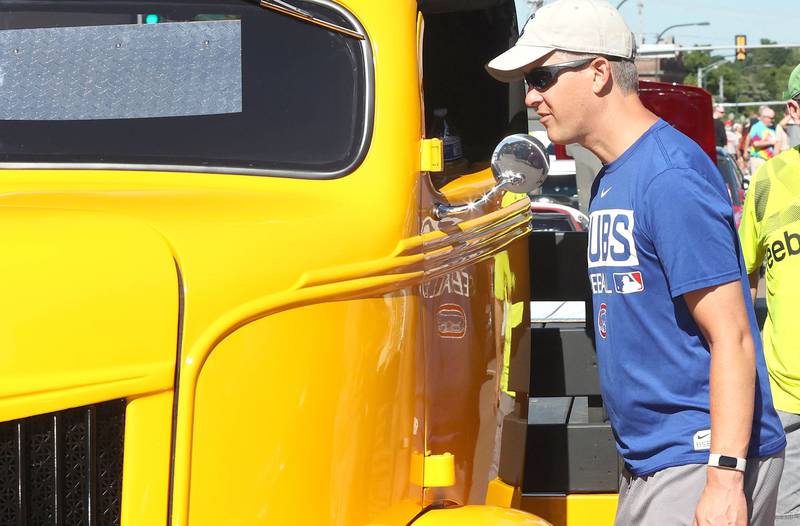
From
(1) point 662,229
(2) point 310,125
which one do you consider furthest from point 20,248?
(1) point 662,229

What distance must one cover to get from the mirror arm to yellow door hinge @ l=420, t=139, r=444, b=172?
0.11 m

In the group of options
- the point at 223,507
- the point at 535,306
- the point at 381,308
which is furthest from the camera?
the point at 535,306

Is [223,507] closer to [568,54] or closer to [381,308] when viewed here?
[381,308]

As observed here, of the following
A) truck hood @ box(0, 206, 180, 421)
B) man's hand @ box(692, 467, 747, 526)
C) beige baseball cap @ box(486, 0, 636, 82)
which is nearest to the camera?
truck hood @ box(0, 206, 180, 421)

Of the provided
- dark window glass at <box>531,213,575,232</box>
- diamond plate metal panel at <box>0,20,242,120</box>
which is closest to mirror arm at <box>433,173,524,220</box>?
diamond plate metal panel at <box>0,20,242,120</box>

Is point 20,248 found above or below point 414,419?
above

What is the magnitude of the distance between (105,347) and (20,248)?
218mm

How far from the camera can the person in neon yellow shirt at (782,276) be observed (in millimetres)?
3902

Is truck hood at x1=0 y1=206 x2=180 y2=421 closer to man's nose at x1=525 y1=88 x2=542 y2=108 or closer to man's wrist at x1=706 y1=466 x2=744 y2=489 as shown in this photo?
man's nose at x1=525 y1=88 x2=542 y2=108

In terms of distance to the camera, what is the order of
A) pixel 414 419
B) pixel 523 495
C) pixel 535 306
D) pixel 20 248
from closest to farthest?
pixel 20 248
pixel 414 419
pixel 523 495
pixel 535 306

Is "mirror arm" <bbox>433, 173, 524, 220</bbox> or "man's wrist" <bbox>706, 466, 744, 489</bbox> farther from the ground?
"mirror arm" <bbox>433, 173, 524, 220</bbox>

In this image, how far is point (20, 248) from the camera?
2.08 meters

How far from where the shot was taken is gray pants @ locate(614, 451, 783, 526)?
8.60 ft

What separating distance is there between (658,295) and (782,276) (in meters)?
1.47
